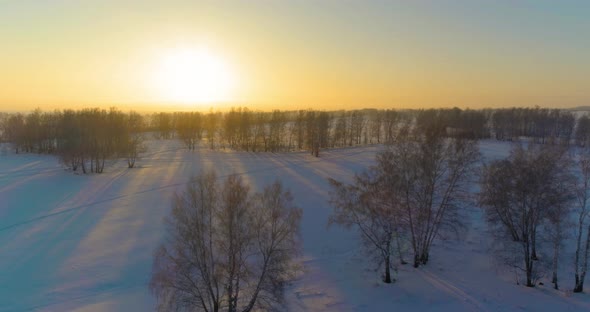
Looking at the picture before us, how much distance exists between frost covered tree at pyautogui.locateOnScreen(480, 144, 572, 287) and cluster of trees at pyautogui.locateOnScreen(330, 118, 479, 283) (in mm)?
2208

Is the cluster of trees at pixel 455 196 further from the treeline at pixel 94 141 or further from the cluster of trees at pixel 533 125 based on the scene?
the cluster of trees at pixel 533 125

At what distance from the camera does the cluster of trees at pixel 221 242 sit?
626 inches

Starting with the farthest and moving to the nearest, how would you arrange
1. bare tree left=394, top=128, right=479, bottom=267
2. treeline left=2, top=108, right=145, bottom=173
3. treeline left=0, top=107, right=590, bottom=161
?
Result: treeline left=0, top=107, right=590, bottom=161, treeline left=2, top=108, right=145, bottom=173, bare tree left=394, top=128, right=479, bottom=267

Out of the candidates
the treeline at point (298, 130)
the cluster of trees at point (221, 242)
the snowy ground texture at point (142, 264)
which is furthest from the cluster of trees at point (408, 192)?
the treeline at point (298, 130)

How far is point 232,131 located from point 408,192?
7377 centimetres

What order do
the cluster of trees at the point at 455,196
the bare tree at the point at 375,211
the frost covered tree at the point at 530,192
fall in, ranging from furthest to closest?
the bare tree at the point at 375,211 < the cluster of trees at the point at 455,196 < the frost covered tree at the point at 530,192

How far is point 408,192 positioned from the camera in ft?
80.7

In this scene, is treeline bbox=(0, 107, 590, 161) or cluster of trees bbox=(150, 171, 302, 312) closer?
cluster of trees bbox=(150, 171, 302, 312)

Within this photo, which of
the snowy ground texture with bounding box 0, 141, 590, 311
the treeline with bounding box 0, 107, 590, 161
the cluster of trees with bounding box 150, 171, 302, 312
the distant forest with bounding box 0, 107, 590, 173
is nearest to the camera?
the cluster of trees with bounding box 150, 171, 302, 312

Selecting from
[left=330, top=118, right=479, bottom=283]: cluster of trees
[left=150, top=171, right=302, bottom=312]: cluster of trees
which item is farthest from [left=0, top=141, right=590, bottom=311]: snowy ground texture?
[left=150, top=171, right=302, bottom=312]: cluster of trees

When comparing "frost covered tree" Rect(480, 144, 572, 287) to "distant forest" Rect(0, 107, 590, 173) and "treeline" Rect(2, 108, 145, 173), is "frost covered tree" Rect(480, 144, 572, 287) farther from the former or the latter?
"treeline" Rect(2, 108, 145, 173)

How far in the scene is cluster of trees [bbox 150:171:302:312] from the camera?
52.2 ft

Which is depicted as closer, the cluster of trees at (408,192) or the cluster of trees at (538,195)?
the cluster of trees at (538,195)

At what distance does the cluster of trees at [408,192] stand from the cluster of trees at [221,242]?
7.40 metres
